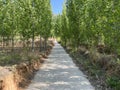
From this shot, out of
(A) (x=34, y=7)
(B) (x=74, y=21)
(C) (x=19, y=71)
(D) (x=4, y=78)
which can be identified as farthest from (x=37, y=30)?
(D) (x=4, y=78)

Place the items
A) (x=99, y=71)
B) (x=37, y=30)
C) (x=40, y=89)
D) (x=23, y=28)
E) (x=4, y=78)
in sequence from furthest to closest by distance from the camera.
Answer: (x=37, y=30), (x=23, y=28), (x=99, y=71), (x=40, y=89), (x=4, y=78)

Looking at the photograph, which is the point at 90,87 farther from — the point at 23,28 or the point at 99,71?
the point at 23,28

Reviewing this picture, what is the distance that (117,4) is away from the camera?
12.5 metres

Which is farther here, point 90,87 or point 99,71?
point 99,71

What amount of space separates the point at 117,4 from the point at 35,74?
6.19m

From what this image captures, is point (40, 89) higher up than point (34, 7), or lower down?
lower down

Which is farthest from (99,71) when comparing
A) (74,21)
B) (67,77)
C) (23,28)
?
(74,21)

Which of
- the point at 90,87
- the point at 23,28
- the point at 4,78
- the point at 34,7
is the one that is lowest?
the point at 90,87

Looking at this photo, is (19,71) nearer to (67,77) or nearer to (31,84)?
(31,84)

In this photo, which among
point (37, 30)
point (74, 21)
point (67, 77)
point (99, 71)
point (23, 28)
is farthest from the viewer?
point (74, 21)

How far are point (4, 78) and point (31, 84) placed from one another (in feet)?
13.6

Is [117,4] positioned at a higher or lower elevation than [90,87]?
higher

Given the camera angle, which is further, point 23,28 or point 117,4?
point 23,28

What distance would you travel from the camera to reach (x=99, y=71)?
16.6 metres
